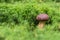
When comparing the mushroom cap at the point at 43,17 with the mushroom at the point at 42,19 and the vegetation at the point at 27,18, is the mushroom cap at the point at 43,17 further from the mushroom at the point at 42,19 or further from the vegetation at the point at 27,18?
the vegetation at the point at 27,18

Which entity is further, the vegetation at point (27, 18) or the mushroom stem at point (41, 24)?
the mushroom stem at point (41, 24)

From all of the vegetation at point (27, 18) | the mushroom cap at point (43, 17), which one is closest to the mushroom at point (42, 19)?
the mushroom cap at point (43, 17)

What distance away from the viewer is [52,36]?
8.34 meters

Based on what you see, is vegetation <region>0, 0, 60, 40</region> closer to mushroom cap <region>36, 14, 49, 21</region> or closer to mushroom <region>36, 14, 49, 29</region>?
mushroom <region>36, 14, 49, 29</region>

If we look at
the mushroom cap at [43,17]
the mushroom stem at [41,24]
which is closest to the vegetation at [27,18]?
the mushroom stem at [41,24]

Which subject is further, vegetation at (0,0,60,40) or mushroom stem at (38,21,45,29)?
mushroom stem at (38,21,45,29)

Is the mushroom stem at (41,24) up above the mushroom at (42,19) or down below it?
below

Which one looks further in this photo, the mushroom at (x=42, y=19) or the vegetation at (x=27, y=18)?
the mushroom at (x=42, y=19)

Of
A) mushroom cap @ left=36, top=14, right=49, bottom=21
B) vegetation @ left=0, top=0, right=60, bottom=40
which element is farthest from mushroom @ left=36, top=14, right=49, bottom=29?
vegetation @ left=0, top=0, right=60, bottom=40

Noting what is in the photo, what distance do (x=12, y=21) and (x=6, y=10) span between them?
44cm

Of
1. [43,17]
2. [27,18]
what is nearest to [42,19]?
[43,17]

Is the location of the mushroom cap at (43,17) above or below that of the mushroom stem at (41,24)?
above

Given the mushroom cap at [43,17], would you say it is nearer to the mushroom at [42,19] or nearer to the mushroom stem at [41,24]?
the mushroom at [42,19]

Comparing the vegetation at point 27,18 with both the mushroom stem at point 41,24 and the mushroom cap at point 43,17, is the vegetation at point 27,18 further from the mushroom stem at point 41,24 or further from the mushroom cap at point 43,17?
the mushroom cap at point 43,17
